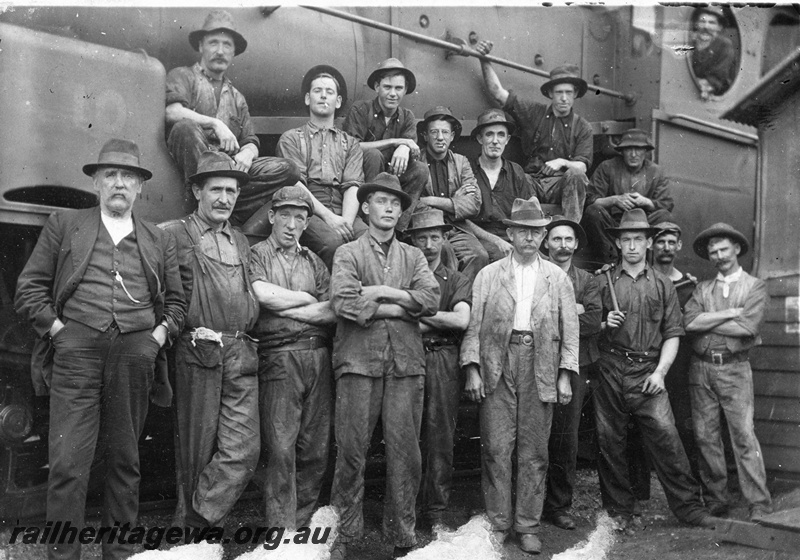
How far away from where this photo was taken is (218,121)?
17.8ft

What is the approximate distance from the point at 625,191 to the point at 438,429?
10.5 feet

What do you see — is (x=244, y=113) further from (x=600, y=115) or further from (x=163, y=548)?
(x=600, y=115)

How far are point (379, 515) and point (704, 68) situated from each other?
591 cm

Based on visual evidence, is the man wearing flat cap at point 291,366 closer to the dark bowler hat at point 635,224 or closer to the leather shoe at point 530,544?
the leather shoe at point 530,544

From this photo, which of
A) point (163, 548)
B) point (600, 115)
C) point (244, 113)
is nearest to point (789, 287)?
point (600, 115)

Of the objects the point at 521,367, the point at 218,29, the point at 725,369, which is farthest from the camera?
the point at 725,369

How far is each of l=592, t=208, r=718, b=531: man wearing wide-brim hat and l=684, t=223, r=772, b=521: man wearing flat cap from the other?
8.6 inches

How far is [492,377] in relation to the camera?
541 centimetres

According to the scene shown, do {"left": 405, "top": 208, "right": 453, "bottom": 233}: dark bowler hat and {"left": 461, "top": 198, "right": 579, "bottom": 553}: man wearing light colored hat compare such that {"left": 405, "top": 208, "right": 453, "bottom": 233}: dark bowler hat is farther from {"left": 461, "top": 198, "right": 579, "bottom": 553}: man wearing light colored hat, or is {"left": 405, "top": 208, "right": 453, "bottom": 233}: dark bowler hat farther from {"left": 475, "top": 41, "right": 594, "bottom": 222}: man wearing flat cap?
{"left": 475, "top": 41, "right": 594, "bottom": 222}: man wearing flat cap

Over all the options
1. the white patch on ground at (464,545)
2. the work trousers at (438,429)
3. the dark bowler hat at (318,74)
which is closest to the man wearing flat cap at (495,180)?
the dark bowler hat at (318,74)

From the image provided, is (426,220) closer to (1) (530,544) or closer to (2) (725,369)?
(1) (530,544)

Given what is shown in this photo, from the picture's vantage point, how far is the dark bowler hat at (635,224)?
6293 millimetres

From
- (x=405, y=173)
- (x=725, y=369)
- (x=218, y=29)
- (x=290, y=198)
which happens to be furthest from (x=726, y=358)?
(x=218, y=29)

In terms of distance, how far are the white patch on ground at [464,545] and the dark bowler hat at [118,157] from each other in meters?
2.60
